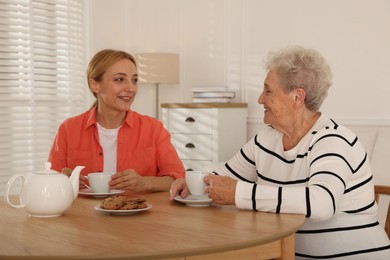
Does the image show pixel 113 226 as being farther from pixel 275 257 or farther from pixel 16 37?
pixel 16 37

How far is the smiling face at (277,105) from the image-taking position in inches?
85.6

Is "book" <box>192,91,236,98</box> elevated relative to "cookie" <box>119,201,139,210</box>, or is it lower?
elevated

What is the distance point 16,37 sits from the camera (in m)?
4.77

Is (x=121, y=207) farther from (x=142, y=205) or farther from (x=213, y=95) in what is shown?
(x=213, y=95)

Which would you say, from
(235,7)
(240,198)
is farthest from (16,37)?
(240,198)

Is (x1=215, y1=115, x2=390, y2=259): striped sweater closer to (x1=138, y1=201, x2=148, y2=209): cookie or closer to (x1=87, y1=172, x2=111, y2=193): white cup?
(x1=138, y1=201, x2=148, y2=209): cookie

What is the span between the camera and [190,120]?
5137 mm

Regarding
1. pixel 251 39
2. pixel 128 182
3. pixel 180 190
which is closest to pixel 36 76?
pixel 251 39

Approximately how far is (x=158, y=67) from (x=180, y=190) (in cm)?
339

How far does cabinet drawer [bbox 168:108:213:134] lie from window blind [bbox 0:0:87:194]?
863 millimetres

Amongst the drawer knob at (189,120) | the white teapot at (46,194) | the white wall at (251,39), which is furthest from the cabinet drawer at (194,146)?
the white teapot at (46,194)

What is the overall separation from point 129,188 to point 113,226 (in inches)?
24.8

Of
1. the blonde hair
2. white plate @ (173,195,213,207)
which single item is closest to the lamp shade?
the blonde hair

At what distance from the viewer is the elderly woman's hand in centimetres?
185
